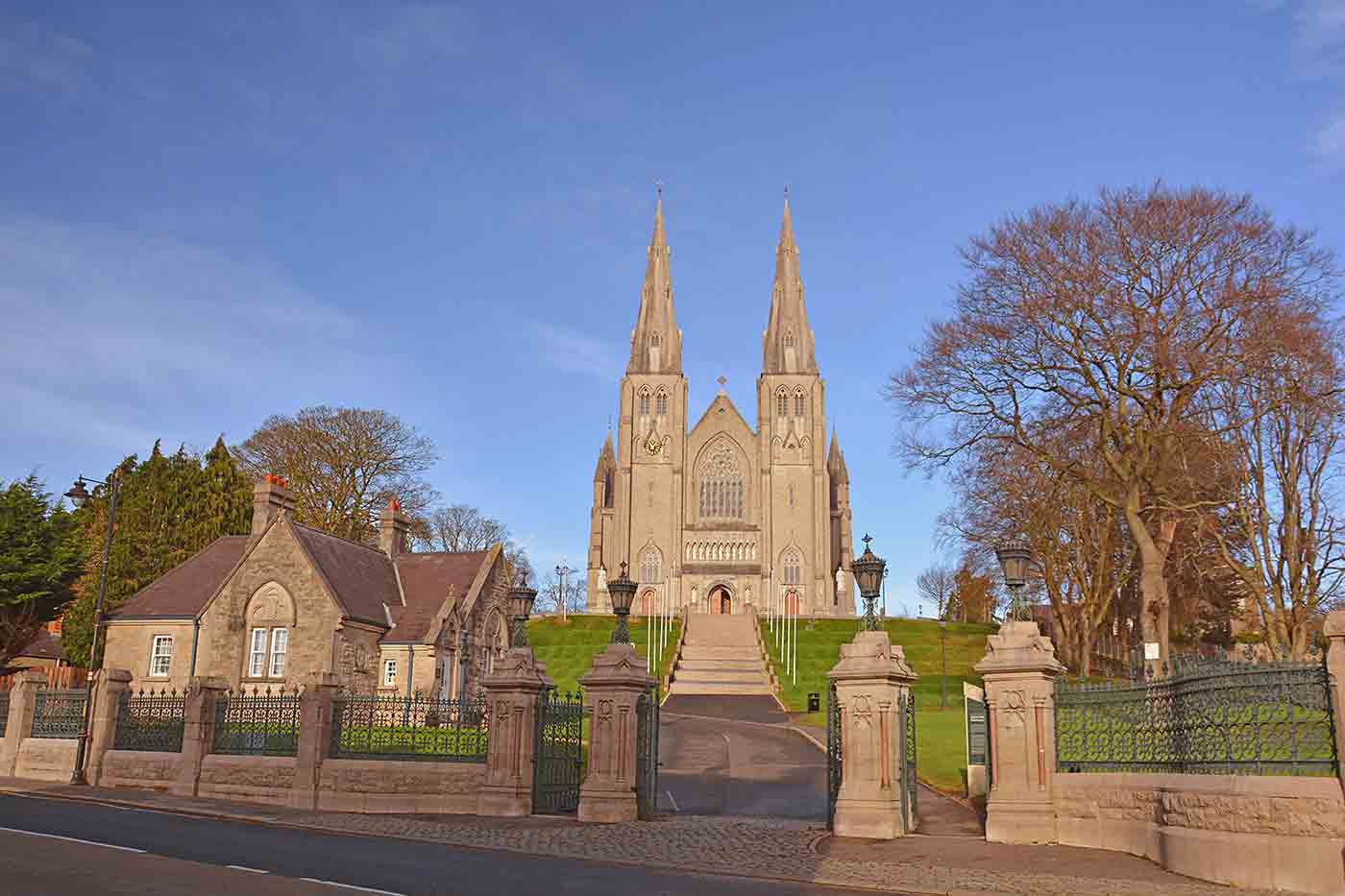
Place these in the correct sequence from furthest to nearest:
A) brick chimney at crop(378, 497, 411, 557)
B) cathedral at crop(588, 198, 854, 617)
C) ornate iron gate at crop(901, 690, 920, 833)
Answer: cathedral at crop(588, 198, 854, 617) < brick chimney at crop(378, 497, 411, 557) < ornate iron gate at crop(901, 690, 920, 833)

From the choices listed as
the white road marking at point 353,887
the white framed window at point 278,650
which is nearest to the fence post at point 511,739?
the white road marking at point 353,887

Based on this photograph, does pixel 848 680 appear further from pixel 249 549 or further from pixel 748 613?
pixel 748 613

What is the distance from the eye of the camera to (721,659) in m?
56.5

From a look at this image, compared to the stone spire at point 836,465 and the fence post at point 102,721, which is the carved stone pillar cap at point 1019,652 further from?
the stone spire at point 836,465

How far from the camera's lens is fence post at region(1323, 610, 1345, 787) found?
10.8 meters

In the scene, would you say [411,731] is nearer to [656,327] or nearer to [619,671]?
[619,671]

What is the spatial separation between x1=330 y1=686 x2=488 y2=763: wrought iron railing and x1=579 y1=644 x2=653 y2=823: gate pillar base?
222 centimetres

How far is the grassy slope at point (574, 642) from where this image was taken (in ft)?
164

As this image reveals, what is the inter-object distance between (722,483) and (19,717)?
7106 cm

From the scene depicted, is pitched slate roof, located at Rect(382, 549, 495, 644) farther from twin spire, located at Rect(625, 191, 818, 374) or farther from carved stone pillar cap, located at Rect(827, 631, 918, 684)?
twin spire, located at Rect(625, 191, 818, 374)

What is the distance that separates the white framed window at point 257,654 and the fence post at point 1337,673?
35.2 m

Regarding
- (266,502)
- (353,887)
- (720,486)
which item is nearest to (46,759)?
(266,502)

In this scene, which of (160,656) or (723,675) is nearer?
(160,656)

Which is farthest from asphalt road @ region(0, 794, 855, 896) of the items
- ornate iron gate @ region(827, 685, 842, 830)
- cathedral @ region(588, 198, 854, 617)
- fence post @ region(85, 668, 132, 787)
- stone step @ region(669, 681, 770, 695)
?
cathedral @ region(588, 198, 854, 617)
